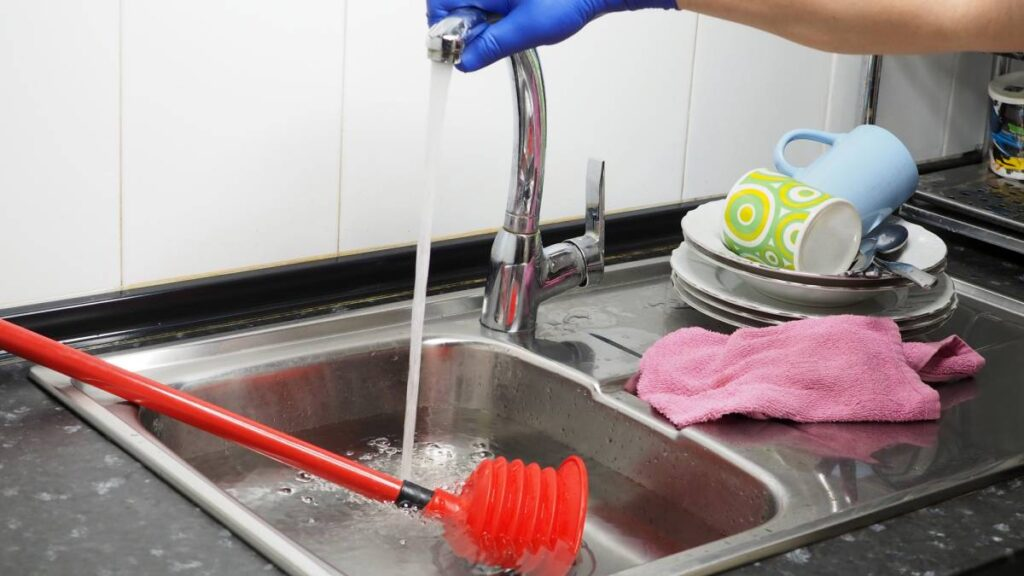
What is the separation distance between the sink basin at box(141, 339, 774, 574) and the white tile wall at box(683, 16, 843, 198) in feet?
1.49

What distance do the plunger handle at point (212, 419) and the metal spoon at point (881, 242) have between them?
577 millimetres

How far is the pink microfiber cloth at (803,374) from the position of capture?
1.09 m

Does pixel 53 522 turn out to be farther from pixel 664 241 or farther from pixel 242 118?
pixel 664 241

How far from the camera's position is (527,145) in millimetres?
1181

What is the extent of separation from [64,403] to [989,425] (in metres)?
0.77

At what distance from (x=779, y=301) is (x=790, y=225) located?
0.09 meters

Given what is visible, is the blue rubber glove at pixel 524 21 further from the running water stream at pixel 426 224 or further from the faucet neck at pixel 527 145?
the faucet neck at pixel 527 145

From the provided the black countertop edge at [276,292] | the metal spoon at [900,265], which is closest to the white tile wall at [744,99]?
the black countertop edge at [276,292]

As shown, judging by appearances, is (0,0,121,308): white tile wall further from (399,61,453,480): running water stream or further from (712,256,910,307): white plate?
(712,256,910,307): white plate

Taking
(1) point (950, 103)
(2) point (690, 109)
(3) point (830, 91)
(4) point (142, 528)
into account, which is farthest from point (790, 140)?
(4) point (142, 528)

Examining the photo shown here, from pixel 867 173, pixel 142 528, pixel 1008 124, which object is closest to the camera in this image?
pixel 142 528

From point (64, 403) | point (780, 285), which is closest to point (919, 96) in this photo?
point (780, 285)

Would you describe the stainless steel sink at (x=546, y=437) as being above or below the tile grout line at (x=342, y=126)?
below

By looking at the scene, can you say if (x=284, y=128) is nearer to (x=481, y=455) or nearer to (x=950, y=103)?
(x=481, y=455)
